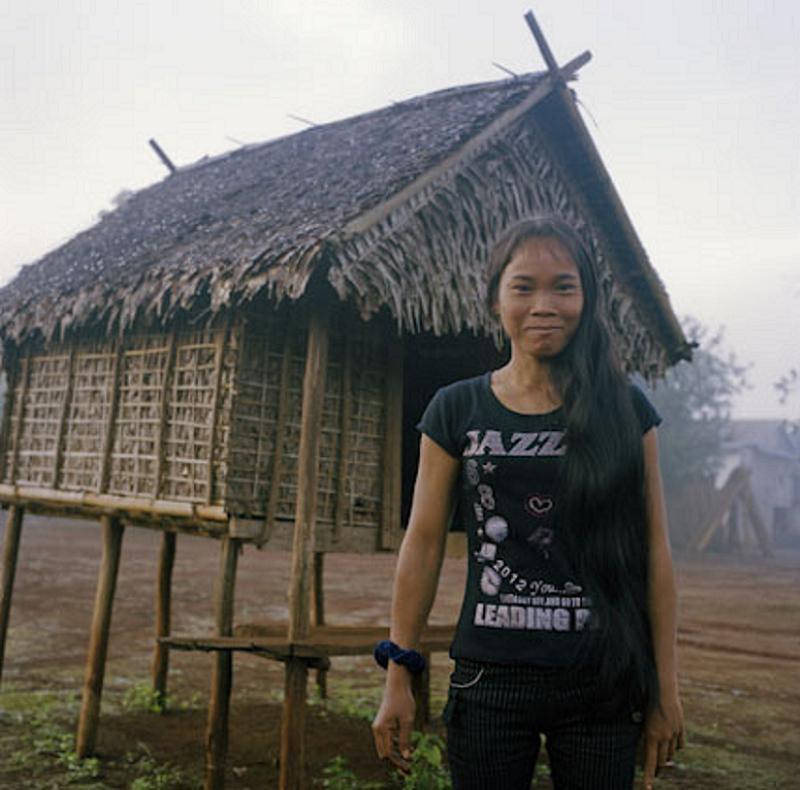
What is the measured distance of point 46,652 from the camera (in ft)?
35.7

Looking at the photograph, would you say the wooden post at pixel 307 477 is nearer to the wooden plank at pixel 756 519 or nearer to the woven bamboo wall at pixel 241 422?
the woven bamboo wall at pixel 241 422

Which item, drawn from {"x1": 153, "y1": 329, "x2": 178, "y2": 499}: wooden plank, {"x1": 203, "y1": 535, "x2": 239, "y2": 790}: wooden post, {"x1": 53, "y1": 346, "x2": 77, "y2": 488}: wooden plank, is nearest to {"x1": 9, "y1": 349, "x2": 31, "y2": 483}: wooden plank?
{"x1": 53, "y1": 346, "x2": 77, "y2": 488}: wooden plank

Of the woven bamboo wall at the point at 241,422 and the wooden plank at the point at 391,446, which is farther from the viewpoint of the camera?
the wooden plank at the point at 391,446

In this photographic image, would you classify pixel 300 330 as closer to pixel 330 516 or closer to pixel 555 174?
pixel 330 516

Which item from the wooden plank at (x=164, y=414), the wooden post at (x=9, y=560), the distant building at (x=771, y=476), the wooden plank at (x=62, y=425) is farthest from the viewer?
the distant building at (x=771, y=476)

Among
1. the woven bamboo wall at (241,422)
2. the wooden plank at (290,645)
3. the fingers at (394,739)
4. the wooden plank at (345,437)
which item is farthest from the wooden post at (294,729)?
the fingers at (394,739)

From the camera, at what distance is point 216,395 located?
6082 millimetres

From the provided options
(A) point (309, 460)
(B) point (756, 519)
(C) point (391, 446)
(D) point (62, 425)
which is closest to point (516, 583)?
(A) point (309, 460)

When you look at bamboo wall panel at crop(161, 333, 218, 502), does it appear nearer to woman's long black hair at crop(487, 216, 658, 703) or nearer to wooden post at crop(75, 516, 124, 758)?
wooden post at crop(75, 516, 124, 758)

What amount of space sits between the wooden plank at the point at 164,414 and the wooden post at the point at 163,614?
2094mm

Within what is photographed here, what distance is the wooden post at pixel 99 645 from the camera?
698 cm

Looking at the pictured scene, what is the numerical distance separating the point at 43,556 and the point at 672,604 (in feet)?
67.6

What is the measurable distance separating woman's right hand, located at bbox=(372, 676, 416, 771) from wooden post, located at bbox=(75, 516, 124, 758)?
5.51 metres

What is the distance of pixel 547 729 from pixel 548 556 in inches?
15.0
